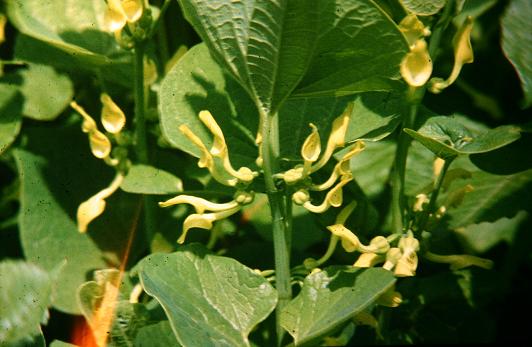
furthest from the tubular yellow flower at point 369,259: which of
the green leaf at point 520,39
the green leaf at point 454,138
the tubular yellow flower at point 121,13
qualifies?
the tubular yellow flower at point 121,13

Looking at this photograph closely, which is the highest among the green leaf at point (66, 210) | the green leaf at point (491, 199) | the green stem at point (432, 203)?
the green stem at point (432, 203)

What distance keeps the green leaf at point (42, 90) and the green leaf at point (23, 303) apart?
28 cm

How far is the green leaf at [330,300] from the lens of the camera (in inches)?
22.2

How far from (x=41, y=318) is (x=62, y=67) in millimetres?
370

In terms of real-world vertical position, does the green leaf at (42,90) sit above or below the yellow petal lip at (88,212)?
above

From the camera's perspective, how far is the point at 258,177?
2.30 ft

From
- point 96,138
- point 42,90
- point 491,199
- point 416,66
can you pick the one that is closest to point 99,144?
point 96,138

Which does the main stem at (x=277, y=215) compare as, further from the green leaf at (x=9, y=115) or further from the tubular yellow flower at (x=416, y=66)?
the green leaf at (x=9, y=115)

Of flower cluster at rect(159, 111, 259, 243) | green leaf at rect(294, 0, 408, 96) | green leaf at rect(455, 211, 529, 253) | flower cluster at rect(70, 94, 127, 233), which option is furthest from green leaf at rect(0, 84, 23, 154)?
green leaf at rect(455, 211, 529, 253)

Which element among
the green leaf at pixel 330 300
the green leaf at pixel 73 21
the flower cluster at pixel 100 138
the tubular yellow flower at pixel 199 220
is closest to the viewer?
the green leaf at pixel 330 300

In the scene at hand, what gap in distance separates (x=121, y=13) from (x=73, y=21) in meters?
0.24

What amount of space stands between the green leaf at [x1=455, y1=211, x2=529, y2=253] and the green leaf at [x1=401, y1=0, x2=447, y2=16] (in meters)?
0.42

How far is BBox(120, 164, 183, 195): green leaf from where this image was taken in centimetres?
75

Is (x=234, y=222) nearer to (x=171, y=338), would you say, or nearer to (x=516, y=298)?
(x=171, y=338)
